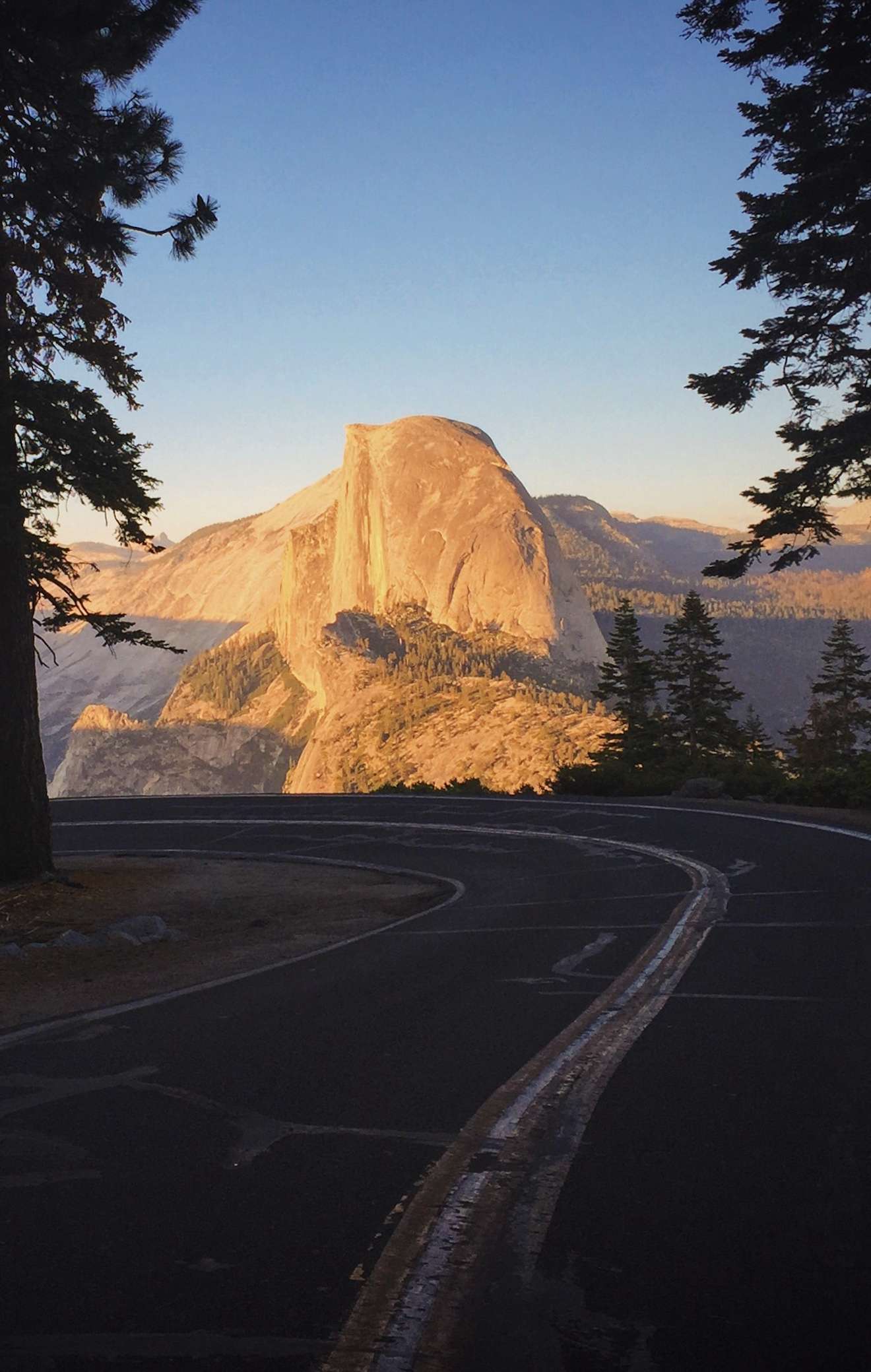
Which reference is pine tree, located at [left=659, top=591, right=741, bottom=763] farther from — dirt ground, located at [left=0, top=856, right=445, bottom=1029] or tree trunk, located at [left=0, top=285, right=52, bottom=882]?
tree trunk, located at [left=0, top=285, right=52, bottom=882]

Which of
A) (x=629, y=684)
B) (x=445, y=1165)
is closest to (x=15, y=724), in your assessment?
(x=445, y=1165)

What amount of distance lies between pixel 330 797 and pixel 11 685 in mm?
18900

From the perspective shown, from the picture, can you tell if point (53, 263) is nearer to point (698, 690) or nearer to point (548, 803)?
point (548, 803)

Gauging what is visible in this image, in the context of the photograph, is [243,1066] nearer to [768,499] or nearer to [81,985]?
[81,985]

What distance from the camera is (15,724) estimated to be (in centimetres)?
1445

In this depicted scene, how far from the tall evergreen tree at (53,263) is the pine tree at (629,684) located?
3416 cm

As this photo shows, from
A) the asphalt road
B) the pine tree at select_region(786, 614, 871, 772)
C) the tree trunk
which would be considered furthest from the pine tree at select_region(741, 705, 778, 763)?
the asphalt road

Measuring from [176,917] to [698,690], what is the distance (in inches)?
1612

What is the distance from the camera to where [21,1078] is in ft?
17.4

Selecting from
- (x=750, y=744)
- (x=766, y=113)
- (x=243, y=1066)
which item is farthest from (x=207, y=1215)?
(x=750, y=744)

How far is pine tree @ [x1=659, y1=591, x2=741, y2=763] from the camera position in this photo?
5081 centimetres

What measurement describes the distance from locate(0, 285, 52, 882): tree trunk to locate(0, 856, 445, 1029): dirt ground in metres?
0.53

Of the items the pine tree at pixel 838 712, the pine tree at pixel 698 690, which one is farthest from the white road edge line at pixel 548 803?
the pine tree at pixel 838 712

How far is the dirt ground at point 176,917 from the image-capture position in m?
9.09
